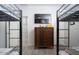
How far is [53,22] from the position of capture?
970 mm

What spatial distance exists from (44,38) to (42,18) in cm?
18

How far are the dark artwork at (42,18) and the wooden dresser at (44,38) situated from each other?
6 cm

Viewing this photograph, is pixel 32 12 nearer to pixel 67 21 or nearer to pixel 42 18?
pixel 42 18

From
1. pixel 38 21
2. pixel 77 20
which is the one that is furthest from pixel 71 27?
pixel 38 21

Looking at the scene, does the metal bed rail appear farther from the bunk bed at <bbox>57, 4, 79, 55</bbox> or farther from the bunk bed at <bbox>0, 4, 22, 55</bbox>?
the bunk bed at <bbox>0, 4, 22, 55</bbox>

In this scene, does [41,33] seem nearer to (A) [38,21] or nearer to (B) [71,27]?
(A) [38,21]

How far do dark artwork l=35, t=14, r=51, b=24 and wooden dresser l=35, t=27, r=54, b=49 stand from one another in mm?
59

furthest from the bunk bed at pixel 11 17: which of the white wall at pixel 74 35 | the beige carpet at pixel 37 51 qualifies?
the white wall at pixel 74 35

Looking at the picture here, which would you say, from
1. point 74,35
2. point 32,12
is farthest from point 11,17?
point 74,35
